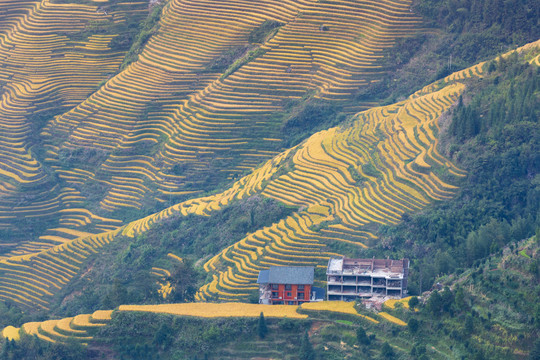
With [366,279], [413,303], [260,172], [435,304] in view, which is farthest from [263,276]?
[260,172]

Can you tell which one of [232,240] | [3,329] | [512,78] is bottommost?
[3,329]

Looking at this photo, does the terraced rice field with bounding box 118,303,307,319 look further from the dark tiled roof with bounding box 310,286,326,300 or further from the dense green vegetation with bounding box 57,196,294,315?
the dense green vegetation with bounding box 57,196,294,315

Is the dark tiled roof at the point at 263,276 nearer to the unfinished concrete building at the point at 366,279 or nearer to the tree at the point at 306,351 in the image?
the unfinished concrete building at the point at 366,279

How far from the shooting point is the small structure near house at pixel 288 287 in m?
28.2

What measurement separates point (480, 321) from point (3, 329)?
15913 millimetres

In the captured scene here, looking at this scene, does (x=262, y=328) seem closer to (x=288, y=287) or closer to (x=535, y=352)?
(x=288, y=287)

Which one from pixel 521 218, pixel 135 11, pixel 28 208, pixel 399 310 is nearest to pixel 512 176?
pixel 521 218

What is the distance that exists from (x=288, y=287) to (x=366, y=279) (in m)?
2.40

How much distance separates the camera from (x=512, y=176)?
31.3 metres

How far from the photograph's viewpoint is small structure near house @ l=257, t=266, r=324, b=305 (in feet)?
92.6

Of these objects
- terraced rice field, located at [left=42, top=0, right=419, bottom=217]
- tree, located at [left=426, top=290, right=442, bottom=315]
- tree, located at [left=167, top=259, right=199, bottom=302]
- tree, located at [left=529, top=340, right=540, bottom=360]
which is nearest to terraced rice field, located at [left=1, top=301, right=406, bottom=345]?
tree, located at [left=167, top=259, right=199, bottom=302]

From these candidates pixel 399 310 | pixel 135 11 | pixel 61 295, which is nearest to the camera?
pixel 399 310

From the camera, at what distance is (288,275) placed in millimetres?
28438

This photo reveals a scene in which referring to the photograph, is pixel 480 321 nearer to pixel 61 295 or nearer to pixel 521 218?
pixel 521 218
